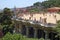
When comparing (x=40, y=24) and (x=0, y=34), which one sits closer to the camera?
(x=40, y=24)

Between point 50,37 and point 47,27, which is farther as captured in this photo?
point 50,37

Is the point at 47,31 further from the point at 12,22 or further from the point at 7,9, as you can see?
the point at 7,9

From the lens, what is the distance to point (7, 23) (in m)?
43.6

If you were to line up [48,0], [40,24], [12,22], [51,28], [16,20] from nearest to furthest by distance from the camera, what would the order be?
[51,28], [40,24], [16,20], [12,22], [48,0]

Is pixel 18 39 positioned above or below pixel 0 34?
above

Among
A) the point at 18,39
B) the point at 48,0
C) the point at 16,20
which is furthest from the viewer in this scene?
the point at 48,0

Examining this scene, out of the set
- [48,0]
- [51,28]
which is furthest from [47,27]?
[48,0]

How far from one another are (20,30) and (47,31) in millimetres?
13679

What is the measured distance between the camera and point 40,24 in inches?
1201

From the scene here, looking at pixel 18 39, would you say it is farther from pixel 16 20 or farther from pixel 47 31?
pixel 16 20

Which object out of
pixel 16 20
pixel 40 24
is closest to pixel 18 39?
Answer: pixel 40 24

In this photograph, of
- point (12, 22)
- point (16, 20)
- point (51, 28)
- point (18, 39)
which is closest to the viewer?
point (18, 39)

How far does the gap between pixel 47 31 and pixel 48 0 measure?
42204 mm

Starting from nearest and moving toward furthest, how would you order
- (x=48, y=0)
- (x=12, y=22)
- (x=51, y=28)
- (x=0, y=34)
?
(x=51, y=28) → (x=0, y=34) → (x=12, y=22) → (x=48, y=0)
